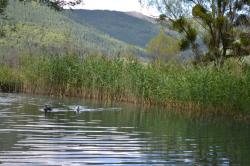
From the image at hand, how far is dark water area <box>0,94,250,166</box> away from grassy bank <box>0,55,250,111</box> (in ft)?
8.10

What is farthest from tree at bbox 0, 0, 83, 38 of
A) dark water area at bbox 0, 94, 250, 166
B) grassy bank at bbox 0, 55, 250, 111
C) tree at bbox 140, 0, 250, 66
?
tree at bbox 140, 0, 250, 66

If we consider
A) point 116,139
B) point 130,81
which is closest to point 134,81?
point 130,81

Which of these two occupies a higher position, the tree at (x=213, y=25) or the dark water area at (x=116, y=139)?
the tree at (x=213, y=25)

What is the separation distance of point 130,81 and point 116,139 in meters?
19.3

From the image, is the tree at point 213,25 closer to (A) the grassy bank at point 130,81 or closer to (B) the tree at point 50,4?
(A) the grassy bank at point 130,81

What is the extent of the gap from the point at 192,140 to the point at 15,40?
132276 millimetres

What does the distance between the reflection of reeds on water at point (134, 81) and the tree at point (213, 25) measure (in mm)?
3564

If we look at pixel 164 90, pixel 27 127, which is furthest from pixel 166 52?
pixel 27 127

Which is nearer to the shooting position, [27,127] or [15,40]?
[27,127]

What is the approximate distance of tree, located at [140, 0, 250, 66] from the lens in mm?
37219

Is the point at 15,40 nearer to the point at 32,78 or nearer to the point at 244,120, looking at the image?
the point at 32,78

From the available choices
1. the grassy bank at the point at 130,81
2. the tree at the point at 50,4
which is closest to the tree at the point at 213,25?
the grassy bank at the point at 130,81

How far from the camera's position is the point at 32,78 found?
43.9m

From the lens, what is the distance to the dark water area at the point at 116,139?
13797 mm
